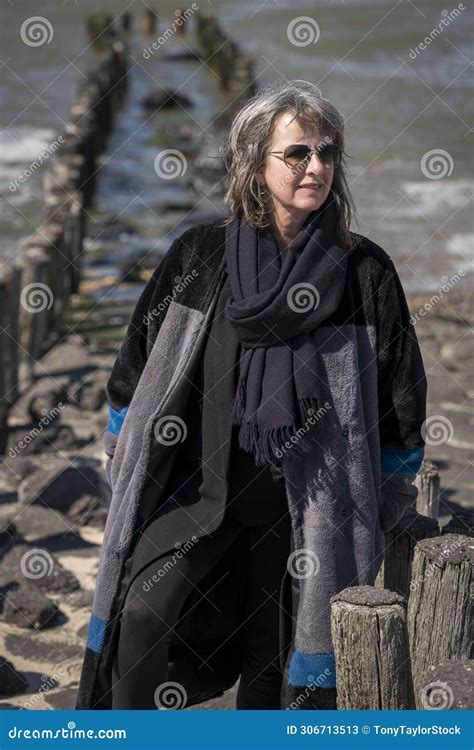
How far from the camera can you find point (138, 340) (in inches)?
167

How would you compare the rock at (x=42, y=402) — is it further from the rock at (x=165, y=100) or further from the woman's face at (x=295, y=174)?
the rock at (x=165, y=100)

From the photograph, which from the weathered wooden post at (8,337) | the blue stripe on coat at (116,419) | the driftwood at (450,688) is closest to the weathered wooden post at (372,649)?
the driftwood at (450,688)

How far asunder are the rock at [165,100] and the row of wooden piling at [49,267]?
6414mm

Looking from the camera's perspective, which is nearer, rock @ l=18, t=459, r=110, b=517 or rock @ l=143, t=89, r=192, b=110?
rock @ l=18, t=459, r=110, b=517

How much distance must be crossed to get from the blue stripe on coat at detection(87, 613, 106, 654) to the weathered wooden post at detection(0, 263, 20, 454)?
527 centimetres

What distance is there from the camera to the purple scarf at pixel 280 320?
397cm

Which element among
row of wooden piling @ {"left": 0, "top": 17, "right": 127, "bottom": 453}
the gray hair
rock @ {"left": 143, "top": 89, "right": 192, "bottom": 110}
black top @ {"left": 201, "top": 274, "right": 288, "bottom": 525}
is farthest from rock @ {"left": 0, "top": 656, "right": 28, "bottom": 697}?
rock @ {"left": 143, "top": 89, "right": 192, "bottom": 110}

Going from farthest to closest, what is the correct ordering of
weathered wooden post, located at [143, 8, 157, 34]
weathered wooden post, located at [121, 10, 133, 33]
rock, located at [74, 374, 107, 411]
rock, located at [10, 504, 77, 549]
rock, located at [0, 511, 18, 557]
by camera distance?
weathered wooden post, located at [143, 8, 157, 34]
weathered wooden post, located at [121, 10, 133, 33]
rock, located at [74, 374, 107, 411]
rock, located at [10, 504, 77, 549]
rock, located at [0, 511, 18, 557]

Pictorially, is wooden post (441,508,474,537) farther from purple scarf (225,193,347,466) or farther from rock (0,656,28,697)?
rock (0,656,28,697)

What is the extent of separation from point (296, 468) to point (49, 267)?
7.86 metres

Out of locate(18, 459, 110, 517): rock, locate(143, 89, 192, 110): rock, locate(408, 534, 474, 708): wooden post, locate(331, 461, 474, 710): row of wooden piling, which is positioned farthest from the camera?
locate(143, 89, 192, 110): rock

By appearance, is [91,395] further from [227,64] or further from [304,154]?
[227,64]

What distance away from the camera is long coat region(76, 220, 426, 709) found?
4.07m

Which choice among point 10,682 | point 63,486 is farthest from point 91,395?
point 10,682
